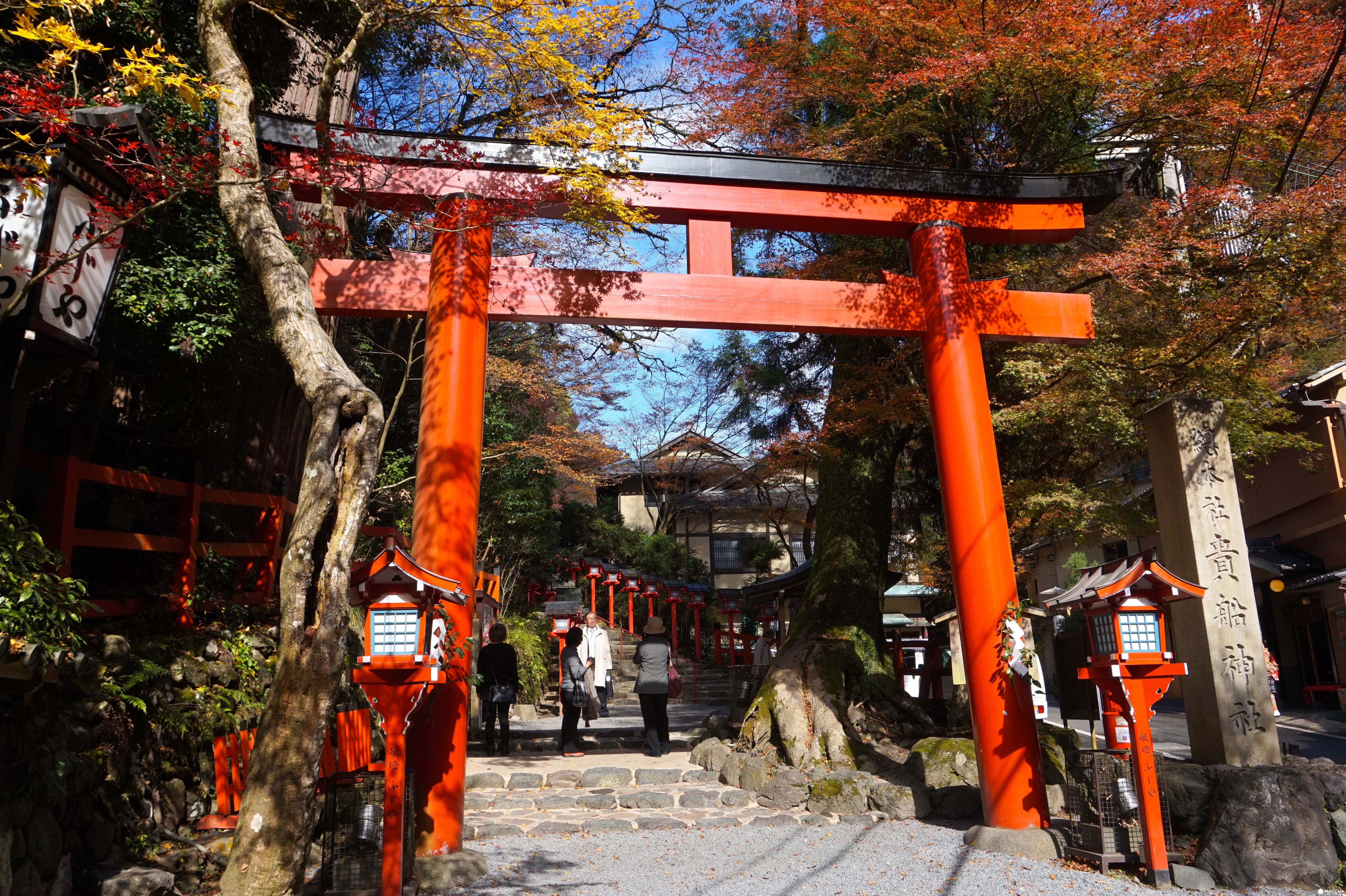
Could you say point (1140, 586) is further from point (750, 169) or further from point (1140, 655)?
point (750, 169)

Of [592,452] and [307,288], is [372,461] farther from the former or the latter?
[592,452]

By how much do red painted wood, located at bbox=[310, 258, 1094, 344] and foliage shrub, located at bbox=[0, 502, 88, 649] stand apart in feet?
8.87

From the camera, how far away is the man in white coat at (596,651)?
11.8 metres

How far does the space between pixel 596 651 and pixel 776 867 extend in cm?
597

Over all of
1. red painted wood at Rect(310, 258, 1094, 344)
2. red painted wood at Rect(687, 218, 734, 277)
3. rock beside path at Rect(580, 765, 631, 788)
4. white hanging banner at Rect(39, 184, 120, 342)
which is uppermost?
red painted wood at Rect(687, 218, 734, 277)

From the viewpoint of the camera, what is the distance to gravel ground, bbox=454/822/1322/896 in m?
5.61

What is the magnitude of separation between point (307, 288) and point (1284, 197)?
9.75 metres

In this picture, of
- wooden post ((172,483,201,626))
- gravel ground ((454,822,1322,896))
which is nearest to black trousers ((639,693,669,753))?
gravel ground ((454,822,1322,896))

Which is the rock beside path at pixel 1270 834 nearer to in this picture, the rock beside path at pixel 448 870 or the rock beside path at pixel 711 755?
the rock beside path at pixel 711 755

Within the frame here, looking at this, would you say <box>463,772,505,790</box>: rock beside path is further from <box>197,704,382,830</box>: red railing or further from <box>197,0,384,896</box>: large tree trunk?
<box>197,0,384,896</box>: large tree trunk

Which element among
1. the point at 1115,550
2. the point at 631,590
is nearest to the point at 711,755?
the point at 631,590

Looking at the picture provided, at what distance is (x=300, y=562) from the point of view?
15.1ft

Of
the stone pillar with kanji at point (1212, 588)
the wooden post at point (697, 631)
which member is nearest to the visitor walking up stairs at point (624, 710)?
the wooden post at point (697, 631)

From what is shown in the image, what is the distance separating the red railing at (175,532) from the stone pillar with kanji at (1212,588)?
8097 mm
